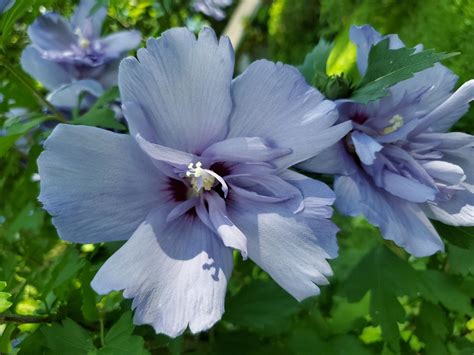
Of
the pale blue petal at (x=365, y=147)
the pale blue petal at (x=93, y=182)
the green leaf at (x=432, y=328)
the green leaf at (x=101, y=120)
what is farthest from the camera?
the green leaf at (x=432, y=328)

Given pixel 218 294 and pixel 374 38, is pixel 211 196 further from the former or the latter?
pixel 374 38

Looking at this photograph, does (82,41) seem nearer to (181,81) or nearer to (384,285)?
(181,81)

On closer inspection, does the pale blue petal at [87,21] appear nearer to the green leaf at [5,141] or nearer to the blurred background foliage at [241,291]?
the blurred background foliage at [241,291]

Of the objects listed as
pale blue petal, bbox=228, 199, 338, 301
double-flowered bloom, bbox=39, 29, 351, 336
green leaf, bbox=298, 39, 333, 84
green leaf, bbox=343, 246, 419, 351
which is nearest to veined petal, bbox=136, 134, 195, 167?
double-flowered bloom, bbox=39, 29, 351, 336

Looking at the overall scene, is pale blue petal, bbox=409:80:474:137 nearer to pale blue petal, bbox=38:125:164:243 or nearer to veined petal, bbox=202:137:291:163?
veined petal, bbox=202:137:291:163

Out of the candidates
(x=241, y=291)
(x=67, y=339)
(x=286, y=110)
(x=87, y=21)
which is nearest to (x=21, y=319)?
(x=67, y=339)

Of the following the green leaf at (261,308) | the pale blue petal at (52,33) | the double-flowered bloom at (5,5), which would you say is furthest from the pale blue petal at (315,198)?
the pale blue petal at (52,33)
